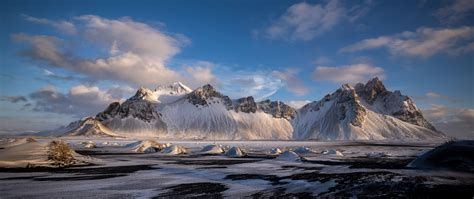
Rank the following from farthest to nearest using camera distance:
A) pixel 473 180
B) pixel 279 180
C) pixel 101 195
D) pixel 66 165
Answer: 1. pixel 66 165
2. pixel 279 180
3. pixel 473 180
4. pixel 101 195

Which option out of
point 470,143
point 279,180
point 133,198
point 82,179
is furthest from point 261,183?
point 470,143

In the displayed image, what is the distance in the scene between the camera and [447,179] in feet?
63.6

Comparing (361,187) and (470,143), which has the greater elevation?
(470,143)

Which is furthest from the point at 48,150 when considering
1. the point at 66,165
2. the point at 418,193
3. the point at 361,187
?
the point at 418,193

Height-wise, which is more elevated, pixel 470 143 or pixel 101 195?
pixel 470 143

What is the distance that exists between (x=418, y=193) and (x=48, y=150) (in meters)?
32.4

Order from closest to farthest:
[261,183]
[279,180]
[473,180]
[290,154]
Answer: [473,180] → [261,183] → [279,180] → [290,154]

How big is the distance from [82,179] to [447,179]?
2255 cm

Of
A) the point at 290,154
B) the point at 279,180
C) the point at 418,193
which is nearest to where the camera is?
the point at 418,193

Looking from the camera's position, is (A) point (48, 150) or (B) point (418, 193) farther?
(A) point (48, 150)

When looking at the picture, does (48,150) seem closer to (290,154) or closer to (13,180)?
(13,180)

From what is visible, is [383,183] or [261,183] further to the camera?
[261,183]

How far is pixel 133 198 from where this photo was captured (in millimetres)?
15836

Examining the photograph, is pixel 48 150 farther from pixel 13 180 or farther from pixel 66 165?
pixel 13 180
